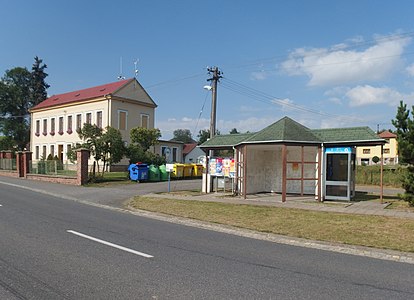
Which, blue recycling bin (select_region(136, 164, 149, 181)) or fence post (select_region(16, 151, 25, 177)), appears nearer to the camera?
blue recycling bin (select_region(136, 164, 149, 181))

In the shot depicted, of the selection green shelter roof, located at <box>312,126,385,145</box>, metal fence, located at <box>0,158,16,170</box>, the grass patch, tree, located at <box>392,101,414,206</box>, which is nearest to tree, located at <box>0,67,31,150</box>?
metal fence, located at <box>0,158,16,170</box>

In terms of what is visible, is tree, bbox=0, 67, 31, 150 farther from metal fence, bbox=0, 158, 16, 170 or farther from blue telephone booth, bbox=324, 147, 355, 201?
blue telephone booth, bbox=324, 147, 355, 201

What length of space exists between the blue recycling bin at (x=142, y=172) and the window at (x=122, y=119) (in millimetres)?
15433

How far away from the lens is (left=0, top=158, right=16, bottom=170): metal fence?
37969 millimetres

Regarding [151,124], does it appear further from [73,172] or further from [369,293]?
[369,293]

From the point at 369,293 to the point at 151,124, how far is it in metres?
43.7

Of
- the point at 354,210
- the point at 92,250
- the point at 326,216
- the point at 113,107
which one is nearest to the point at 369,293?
the point at 92,250

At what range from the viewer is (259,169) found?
20938 mm

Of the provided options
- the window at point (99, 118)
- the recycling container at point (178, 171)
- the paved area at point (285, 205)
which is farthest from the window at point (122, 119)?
the paved area at point (285, 205)

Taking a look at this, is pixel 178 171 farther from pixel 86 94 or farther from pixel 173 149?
pixel 86 94

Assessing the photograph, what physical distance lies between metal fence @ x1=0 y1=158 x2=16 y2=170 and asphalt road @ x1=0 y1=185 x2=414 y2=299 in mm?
31165

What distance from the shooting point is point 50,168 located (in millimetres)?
30922

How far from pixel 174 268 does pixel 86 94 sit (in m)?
45.7

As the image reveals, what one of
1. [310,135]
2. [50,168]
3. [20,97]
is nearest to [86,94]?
[50,168]
